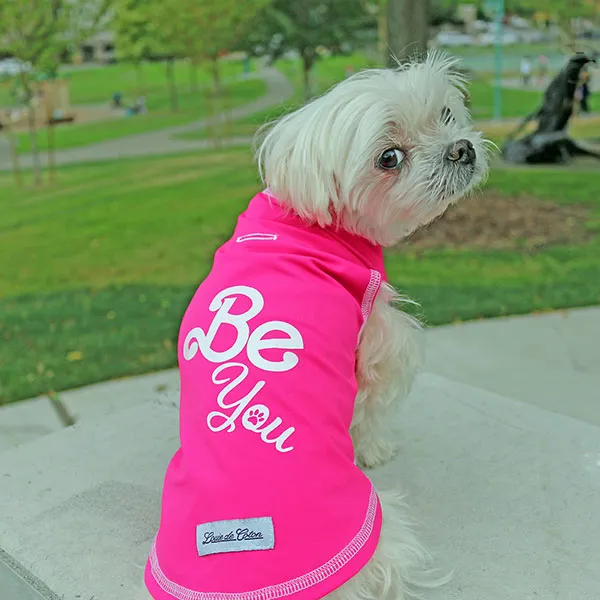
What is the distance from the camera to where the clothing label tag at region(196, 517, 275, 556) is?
6.88 feet

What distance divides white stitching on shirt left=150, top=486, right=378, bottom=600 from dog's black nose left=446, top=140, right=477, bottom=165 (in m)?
1.22

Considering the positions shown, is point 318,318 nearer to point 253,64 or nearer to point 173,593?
point 173,593

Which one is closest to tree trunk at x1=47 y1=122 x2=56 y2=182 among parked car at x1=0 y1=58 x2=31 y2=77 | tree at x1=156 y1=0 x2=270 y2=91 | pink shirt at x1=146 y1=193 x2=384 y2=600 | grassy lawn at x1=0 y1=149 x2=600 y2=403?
grassy lawn at x1=0 y1=149 x2=600 y2=403

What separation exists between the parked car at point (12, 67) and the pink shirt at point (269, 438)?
24.7 feet

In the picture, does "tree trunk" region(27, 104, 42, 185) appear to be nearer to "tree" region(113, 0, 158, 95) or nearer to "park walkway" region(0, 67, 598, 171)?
"park walkway" region(0, 67, 598, 171)

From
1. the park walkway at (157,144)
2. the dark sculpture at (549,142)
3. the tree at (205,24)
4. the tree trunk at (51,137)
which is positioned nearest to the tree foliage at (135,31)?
the tree at (205,24)

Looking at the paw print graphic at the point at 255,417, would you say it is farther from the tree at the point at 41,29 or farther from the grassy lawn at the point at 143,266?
the tree at the point at 41,29

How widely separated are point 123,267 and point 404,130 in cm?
549

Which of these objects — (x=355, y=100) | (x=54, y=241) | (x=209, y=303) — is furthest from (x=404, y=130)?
(x=54, y=241)

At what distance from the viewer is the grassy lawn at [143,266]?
223 inches

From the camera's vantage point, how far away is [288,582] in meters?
2.10

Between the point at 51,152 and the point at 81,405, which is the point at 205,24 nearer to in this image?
the point at 51,152

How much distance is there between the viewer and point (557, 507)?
308cm

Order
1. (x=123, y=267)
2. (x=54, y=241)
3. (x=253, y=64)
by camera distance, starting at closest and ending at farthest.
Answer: (x=123, y=267)
(x=54, y=241)
(x=253, y=64)
